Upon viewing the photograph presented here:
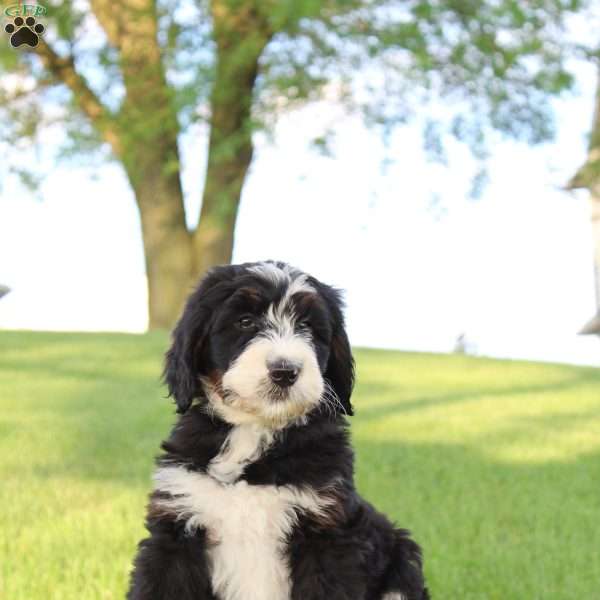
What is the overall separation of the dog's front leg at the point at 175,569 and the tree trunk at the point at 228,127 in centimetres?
1599

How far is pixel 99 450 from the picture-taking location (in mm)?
11734

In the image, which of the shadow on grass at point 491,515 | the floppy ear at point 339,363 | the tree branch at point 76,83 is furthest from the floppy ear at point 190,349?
the tree branch at point 76,83

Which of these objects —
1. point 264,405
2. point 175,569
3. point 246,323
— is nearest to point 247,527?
point 175,569

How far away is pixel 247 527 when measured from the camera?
14.2 feet

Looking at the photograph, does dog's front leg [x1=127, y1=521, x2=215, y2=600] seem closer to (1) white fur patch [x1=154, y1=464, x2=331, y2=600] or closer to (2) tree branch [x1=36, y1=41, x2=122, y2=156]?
(1) white fur patch [x1=154, y1=464, x2=331, y2=600]

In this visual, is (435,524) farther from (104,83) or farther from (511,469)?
(104,83)

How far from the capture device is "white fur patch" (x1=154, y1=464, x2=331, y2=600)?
14.2 ft

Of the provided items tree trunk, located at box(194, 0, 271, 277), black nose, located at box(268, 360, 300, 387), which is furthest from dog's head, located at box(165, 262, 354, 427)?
tree trunk, located at box(194, 0, 271, 277)

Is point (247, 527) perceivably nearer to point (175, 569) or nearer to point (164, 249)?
point (175, 569)

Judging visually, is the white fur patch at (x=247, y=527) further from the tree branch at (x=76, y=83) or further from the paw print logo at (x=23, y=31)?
the tree branch at (x=76, y=83)

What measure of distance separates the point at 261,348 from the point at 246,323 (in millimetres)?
238

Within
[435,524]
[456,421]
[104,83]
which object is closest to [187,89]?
[104,83]

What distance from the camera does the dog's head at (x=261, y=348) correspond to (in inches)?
165

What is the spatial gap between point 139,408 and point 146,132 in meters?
8.57
